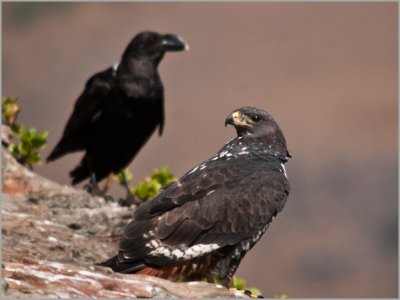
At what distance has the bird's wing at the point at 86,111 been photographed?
9.24 m

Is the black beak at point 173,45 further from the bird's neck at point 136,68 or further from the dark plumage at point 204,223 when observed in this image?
the dark plumage at point 204,223

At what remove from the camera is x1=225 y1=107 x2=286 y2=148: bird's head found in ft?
20.6

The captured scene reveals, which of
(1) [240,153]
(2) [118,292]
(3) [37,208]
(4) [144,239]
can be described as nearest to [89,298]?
(2) [118,292]

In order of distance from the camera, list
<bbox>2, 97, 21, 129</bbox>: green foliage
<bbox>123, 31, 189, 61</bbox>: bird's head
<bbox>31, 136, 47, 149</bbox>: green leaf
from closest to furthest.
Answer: <bbox>31, 136, 47, 149</bbox>: green leaf, <bbox>2, 97, 21, 129</bbox>: green foliage, <bbox>123, 31, 189, 61</bbox>: bird's head

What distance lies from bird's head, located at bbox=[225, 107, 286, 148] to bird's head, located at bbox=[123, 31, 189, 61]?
3.37 meters

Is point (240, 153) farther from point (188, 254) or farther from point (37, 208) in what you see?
point (37, 208)

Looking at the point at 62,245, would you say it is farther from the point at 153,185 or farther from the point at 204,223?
the point at 153,185

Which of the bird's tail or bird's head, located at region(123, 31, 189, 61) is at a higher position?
bird's head, located at region(123, 31, 189, 61)

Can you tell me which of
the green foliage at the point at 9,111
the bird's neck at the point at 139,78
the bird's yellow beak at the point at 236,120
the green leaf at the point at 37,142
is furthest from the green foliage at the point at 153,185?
the bird's yellow beak at the point at 236,120

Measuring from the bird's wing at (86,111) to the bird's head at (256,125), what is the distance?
3.13 metres

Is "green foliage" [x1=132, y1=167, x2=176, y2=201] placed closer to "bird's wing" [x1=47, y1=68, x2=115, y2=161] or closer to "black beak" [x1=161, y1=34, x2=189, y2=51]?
"bird's wing" [x1=47, y1=68, x2=115, y2=161]

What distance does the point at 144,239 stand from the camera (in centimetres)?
546

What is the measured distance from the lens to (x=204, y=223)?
5.53 m

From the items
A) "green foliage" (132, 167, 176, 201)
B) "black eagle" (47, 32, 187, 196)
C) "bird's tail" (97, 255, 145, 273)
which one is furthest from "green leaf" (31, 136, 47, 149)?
"bird's tail" (97, 255, 145, 273)
